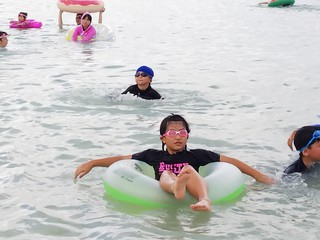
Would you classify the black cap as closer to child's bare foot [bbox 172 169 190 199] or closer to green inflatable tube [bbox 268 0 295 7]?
child's bare foot [bbox 172 169 190 199]

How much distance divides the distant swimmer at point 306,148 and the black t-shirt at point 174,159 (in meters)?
0.78

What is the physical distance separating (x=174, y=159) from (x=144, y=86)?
356 cm

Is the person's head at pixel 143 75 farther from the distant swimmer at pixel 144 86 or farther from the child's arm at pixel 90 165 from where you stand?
the child's arm at pixel 90 165

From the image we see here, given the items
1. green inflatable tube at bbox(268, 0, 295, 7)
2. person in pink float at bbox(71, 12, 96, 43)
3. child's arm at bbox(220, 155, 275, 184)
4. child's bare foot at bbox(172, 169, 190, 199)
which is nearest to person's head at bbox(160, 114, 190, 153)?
child's arm at bbox(220, 155, 275, 184)

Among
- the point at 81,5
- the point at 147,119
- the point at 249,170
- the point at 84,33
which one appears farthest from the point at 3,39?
the point at 249,170

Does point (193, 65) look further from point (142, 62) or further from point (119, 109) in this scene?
point (119, 109)

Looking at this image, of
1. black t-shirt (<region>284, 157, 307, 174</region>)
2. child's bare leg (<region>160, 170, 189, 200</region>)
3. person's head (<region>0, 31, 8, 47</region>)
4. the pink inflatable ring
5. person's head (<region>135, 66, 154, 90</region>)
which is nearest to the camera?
child's bare leg (<region>160, 170, 189, 200</region>)

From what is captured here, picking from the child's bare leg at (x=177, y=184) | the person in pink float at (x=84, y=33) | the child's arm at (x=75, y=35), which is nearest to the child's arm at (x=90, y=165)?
the child's bare leg at (x=177, y=184)

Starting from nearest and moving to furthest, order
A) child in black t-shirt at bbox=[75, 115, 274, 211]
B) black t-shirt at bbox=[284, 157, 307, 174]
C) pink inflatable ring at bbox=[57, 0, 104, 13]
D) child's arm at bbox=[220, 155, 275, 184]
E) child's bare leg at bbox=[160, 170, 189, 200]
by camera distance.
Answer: child's bare leg at bbox=[160, 170, 189, 200], child in black t-shirt at bbox=[75, 115, 274, 211], child's arm at bbox=[220, 155, 275, 184], black t-shirt at bbox=[284, 157, 307, 174], pink inflatable ring at bbox=[57, 0, 104, 13]

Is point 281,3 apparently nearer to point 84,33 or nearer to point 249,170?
point 84,33

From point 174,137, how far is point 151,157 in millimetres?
313

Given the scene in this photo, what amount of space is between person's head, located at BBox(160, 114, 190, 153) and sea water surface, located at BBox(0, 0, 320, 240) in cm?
68

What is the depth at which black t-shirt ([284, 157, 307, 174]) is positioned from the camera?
5.79 metres

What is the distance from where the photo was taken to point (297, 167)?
19.1 feet
